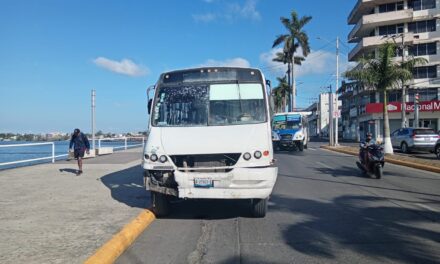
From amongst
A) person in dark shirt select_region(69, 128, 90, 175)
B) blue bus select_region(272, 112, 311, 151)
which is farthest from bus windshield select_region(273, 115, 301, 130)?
person in dark shirt select_region(69, 128, 90, 175)

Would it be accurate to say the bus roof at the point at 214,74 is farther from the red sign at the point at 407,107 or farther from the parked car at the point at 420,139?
the red sign at the point at 407,107

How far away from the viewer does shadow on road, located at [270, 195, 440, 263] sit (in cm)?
570

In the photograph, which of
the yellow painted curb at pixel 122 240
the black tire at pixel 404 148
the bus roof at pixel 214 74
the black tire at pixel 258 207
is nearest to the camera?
the yellow painted curb at pixel 122 240

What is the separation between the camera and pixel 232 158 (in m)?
7.43

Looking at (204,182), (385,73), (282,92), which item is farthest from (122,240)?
(282,92)

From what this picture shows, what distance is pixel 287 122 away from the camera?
1168 inches

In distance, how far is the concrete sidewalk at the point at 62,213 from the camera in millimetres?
5445

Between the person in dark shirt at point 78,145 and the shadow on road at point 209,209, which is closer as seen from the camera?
the shadow on road at point 209,209

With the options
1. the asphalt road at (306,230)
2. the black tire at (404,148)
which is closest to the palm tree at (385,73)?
the black tire at (404,148)

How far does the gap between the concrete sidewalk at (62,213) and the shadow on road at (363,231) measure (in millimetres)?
2874

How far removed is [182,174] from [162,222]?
109 cm

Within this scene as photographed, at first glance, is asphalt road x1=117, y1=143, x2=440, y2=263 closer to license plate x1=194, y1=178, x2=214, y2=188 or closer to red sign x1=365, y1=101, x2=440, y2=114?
license plate x1=194, y1=178, x2=214, y2=188

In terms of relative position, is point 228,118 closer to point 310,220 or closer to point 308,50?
point 310,220

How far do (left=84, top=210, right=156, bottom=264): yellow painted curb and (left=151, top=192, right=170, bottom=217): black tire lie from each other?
13 cm
